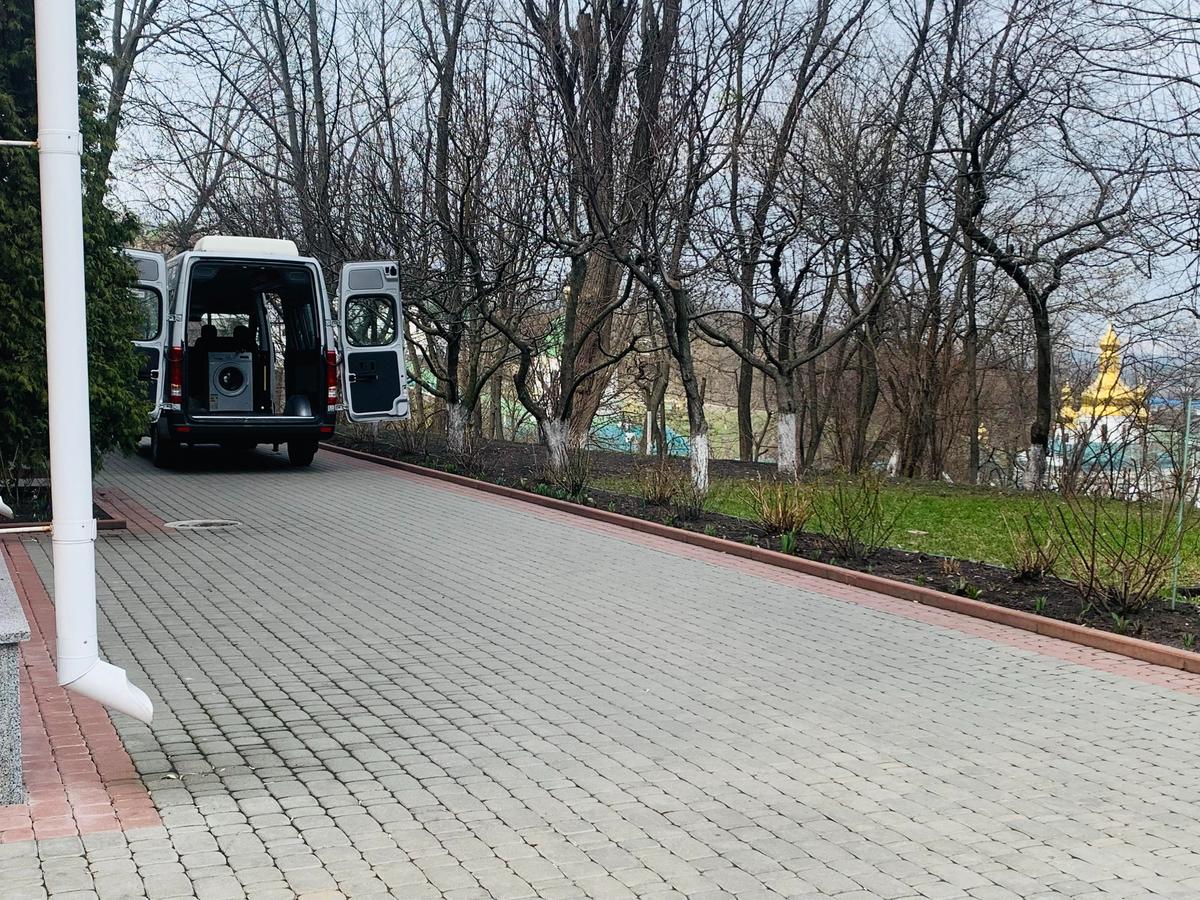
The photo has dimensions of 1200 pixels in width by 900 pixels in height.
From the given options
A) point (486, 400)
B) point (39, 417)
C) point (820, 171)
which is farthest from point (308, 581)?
point (486, 400)

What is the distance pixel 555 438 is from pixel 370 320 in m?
4.39

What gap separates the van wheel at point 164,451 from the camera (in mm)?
19047

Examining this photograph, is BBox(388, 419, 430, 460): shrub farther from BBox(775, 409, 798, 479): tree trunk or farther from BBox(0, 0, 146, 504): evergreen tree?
BBox(0, 0, 146, 504): evergreen tree

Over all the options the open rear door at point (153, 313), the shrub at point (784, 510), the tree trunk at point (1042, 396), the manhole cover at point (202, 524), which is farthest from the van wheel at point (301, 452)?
the tree trunk at point (1042, 396)

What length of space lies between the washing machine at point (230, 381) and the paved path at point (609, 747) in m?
8.93

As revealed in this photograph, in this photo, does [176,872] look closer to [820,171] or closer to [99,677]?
[99,677]

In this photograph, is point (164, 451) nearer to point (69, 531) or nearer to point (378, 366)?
point (378, 366)

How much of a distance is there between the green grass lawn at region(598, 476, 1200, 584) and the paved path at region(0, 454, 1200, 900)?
2.75 metres

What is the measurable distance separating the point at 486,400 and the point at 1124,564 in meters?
40.5

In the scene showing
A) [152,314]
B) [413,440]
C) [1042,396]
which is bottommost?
[413,440]

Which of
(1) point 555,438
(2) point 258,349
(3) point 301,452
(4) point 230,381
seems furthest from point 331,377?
(1) point 555,438

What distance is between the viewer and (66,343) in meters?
4.95

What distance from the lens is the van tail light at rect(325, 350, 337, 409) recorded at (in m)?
18.4

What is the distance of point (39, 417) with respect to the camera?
12.7m
